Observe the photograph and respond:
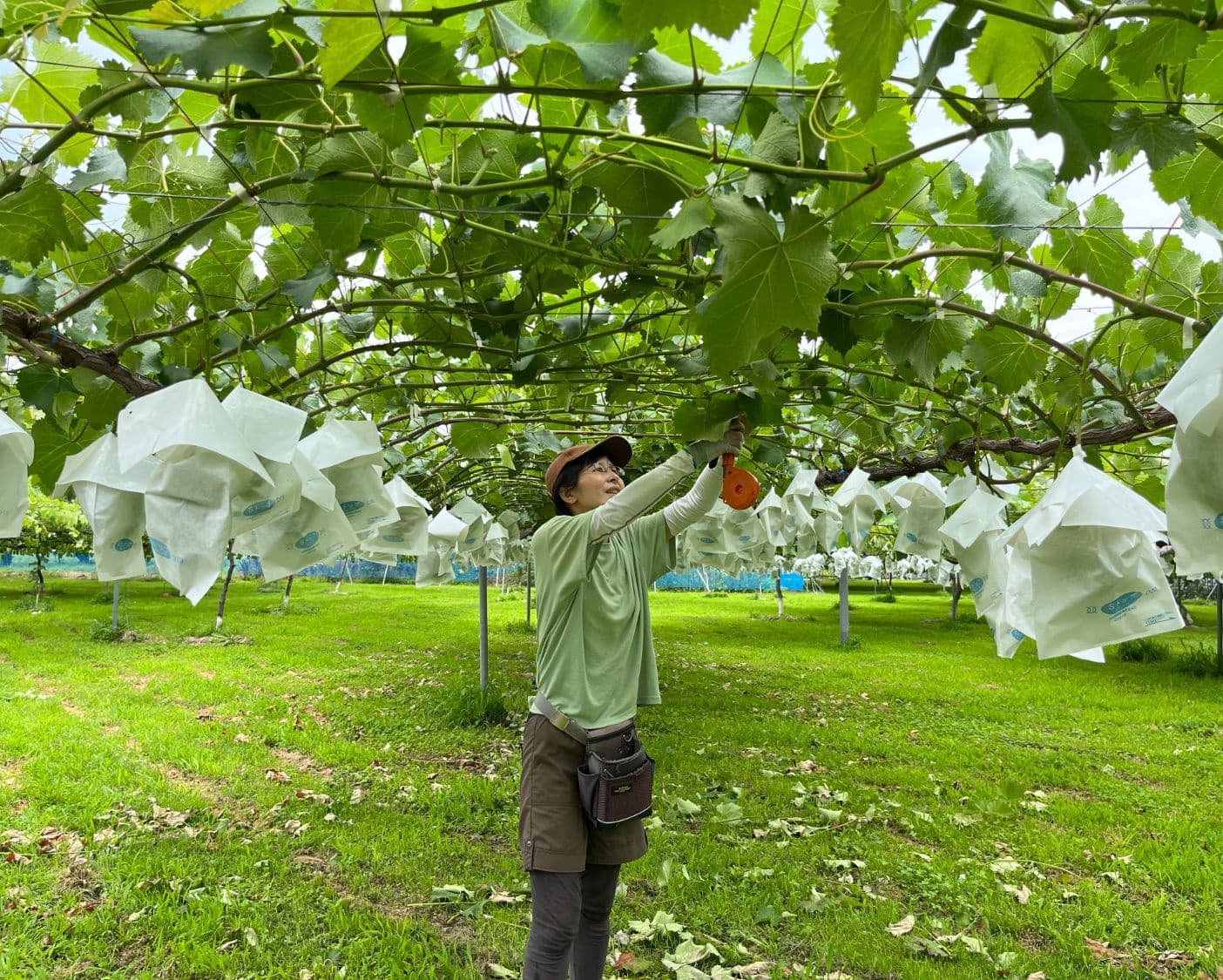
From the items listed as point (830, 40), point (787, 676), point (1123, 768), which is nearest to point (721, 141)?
point (830, 40)

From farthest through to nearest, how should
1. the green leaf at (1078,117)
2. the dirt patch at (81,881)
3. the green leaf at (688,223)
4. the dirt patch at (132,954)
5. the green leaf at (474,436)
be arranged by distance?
1. the green leaf at (474,436)
2. the dirt patch at (81,881)
3. the dirt patch at (132,954)
4. the green leaf at (688,223)
5. the green leaf at (1078,117)

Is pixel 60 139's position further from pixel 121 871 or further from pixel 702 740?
pixel 702 740

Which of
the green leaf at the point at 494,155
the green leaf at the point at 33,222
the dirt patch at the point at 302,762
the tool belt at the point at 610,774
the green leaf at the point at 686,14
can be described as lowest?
the dirt patch at the point at 302,762

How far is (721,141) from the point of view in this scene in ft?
6.42

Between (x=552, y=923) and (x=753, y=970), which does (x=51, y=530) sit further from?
(x=552, y=923)

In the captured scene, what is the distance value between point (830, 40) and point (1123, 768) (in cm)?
741

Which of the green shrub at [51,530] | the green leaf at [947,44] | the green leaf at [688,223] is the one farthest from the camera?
the green shrub at [51,530]

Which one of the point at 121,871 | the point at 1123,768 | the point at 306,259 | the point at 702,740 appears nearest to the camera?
the point at 306,259

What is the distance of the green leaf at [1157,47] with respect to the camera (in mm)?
1124

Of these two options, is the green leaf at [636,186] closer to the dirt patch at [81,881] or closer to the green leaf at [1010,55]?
the green leaf at [1010,55]

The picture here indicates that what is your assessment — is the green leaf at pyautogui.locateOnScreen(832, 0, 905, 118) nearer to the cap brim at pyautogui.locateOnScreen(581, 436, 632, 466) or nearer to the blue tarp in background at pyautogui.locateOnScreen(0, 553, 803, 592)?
the cap brim at pyautogui.locateOnScreen(581, 436, 632, 466)

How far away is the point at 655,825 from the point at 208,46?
15.0ft

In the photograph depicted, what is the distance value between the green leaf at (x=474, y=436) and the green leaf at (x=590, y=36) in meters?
3.10

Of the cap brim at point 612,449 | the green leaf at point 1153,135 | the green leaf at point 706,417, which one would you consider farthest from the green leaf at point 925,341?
the cap brim at point 612,449
